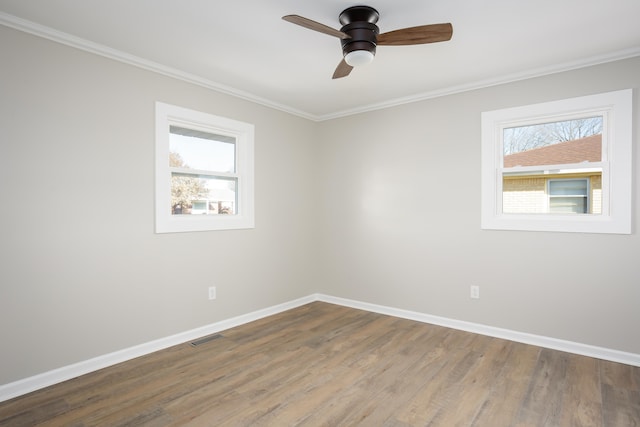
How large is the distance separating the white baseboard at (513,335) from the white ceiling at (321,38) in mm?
2461

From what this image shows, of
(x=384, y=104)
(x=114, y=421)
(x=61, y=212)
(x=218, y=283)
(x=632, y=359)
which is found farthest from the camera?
(x=384, y=104)

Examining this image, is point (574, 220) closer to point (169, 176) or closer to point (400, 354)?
point (400, 354)

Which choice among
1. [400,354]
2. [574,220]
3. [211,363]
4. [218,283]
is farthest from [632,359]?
[218,283]

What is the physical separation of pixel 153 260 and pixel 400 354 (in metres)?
2.37

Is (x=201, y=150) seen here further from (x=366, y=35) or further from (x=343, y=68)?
(x=366, y=35)

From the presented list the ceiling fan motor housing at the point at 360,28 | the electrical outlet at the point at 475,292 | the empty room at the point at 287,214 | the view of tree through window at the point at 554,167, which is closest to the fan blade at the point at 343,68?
the empty room at the point at 287,214

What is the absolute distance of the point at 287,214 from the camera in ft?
14.7

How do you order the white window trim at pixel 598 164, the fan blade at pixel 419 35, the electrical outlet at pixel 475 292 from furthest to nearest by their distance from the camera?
the electrical outlet at pixel 475 292
the white window trim at pixel 598 164
the fan blade at pixel 419 35

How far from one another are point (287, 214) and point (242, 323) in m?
1.44

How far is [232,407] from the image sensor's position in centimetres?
224

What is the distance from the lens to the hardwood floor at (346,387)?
6.98ft

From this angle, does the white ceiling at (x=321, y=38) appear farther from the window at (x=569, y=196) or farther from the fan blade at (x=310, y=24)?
the window at (x=569, y=196)

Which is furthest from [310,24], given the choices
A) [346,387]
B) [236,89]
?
[346,387]

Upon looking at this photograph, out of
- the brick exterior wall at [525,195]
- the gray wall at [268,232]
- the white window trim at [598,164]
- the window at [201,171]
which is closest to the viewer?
the gray wall at [268,232]
